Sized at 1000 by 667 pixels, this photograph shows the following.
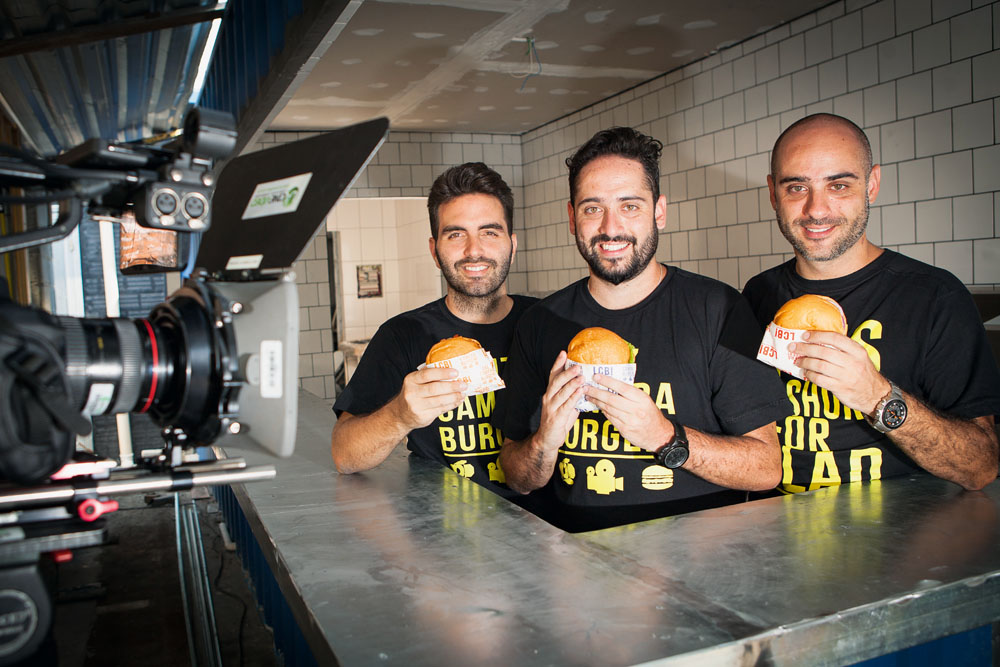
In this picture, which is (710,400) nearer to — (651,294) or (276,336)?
(651,294)

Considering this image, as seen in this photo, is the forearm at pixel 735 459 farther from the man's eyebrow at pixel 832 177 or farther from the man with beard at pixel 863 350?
the man's eyebrow at pixel 832 177

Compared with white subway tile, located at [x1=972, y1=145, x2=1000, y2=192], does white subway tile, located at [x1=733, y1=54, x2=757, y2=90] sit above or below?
above

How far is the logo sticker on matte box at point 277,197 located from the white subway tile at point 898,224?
13.3 ft

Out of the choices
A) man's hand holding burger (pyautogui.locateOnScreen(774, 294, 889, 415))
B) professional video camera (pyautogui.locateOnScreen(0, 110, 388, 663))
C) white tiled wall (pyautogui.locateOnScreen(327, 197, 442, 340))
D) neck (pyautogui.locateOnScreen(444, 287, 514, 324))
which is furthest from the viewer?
white tiled wall (pyautogui.locateOnScreen(327, 197, 442, 340))

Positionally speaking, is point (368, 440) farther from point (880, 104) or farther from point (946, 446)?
point (880, 104)

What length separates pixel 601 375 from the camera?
65.2 inches

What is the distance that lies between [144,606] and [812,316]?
12.1 feet

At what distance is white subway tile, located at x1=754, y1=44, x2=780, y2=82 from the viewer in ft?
16.0

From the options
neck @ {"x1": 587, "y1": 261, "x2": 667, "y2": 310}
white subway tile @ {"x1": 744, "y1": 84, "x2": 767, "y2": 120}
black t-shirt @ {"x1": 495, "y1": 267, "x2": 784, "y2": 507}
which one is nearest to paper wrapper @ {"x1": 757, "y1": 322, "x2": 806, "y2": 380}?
black t-shirt @ {"x1": 495, "y1": 267, "x2": 784, "y2": 507}

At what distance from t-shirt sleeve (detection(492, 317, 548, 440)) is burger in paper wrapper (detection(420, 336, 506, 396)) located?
22cm

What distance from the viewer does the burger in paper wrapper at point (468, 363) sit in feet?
5.99

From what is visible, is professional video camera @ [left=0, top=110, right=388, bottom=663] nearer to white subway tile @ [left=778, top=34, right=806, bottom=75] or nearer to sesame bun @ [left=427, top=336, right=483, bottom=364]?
sesame bun @ [left=427, top=336, right=483, bottom=364]

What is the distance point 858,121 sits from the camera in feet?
14.2

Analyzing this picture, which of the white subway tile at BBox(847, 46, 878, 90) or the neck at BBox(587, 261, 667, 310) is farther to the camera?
the white subway tile at BBox(847, 46, 878, 90)
